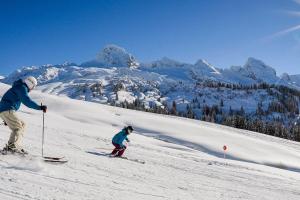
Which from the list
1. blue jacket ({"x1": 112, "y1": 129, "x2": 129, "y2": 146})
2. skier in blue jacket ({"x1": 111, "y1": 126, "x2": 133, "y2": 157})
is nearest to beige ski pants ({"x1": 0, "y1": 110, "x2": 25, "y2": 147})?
skier in blue jacket ({"x1": 111, "y1": 126, "x2": 133, "y2": 157})

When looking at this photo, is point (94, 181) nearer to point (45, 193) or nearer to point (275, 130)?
point (45, 193)

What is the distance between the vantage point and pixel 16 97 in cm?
1113

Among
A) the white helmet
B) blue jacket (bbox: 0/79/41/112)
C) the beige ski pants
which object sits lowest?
the beige ski pants

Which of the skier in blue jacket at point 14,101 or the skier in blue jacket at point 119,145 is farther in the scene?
the skier in blue jacket at point 119,145

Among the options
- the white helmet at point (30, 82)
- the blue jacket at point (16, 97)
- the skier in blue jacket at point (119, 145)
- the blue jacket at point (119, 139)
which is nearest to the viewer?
the blue jacket at point (16, 97)

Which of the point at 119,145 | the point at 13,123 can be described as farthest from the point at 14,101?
the point at 119,145

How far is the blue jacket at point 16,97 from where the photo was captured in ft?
36.2

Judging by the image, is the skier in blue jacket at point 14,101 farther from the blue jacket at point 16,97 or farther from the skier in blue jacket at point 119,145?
the skier in blue jacket at point 119,145

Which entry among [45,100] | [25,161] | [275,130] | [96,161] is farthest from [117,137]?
[275,130]

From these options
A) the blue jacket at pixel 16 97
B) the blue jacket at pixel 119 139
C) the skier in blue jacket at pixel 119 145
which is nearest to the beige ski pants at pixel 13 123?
the blue jacket at pixel 16 97

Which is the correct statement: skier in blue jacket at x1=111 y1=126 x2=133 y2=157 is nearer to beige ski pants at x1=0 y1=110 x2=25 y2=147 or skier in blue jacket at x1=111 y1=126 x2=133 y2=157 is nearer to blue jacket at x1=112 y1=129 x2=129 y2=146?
blue jacket at x1=112 y1=129 x2=129 y2=146

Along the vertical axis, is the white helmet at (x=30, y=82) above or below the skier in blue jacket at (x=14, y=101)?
above

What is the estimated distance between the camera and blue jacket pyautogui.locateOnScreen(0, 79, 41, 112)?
11.0 metres

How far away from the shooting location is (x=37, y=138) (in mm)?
17828
